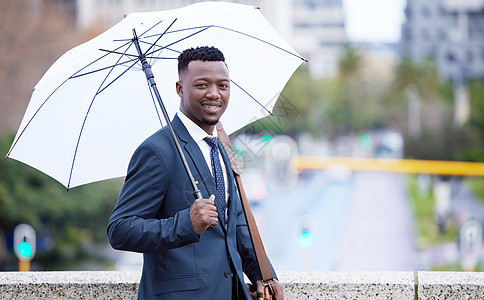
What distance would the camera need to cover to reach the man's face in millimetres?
2451

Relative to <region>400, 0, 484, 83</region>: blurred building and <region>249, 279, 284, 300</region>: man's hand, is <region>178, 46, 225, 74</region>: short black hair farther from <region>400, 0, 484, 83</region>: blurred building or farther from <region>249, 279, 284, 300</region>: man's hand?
<region>400, 0, 484, 83</region>: blurred building

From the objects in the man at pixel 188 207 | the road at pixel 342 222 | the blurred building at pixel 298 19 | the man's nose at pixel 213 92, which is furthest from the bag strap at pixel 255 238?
the blurred building at pixel 298 19

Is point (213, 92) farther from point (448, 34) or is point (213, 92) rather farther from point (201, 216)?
point (448, 34)

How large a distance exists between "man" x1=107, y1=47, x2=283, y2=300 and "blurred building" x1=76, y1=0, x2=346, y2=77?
5291 centimetres

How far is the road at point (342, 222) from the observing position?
47844 mm

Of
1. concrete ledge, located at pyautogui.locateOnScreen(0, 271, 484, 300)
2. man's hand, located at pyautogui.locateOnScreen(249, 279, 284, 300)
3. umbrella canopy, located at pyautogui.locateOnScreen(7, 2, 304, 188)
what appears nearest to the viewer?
man's hand, located at pyautogui.locateOnScreen(249, 279, 284, 300)

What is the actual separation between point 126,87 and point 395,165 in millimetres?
77147

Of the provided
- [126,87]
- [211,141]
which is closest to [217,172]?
[211,141]

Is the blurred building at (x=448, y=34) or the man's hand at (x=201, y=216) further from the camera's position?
the blurred building at (x=448, y=34)

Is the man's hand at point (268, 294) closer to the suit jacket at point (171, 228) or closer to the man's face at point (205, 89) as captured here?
the suit jacket at point (171, 228)

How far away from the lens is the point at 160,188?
2332 millimetres

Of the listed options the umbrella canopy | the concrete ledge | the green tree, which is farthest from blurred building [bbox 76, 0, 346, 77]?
the umbrella canopy

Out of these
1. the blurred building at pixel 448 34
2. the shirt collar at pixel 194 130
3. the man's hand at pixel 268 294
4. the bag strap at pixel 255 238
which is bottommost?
the man's hand at pixel 268 294

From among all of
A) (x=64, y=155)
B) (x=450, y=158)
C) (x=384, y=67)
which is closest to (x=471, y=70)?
(x=384, y=67)
